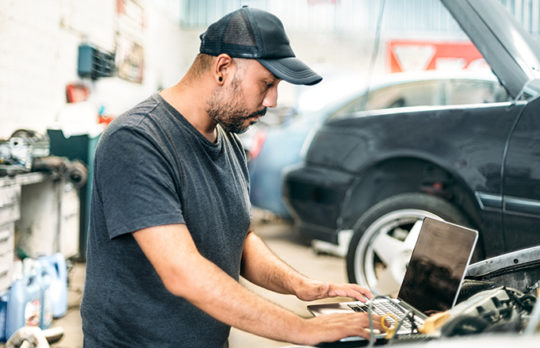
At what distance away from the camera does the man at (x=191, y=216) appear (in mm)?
1079

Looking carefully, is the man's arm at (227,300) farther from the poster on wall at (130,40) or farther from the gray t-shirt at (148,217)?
the poster on wall at (130,40)

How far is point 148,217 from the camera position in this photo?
1090 millimetres

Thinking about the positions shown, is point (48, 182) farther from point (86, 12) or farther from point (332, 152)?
point (86, 12)

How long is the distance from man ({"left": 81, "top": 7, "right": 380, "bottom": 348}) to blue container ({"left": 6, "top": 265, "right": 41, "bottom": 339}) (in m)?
1.56

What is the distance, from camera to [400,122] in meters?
2.83

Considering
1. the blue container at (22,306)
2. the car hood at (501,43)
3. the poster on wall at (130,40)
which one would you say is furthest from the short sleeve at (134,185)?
the poster on wall at (130,40)

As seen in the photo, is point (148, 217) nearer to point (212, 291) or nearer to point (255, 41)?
point (212, 291)

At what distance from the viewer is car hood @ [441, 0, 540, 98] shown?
2096mm

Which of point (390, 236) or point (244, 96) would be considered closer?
point (244, 96)

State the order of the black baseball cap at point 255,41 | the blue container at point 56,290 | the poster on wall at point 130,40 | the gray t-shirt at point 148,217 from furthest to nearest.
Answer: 1. the poster on wall at point 130,40
2. the blue container at point 56,290
3. the black baseball cap at point 255,41
4. the gray t-shirt at point 148,217

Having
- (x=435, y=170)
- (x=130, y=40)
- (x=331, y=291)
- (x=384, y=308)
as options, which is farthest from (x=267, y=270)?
(x=130, y=40)

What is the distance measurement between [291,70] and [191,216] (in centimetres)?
46

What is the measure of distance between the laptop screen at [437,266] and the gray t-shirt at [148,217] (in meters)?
0.54

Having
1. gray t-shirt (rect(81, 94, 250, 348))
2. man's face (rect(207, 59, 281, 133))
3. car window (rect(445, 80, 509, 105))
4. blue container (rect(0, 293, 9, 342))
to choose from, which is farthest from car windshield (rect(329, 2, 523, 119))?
blue container (rect(0, 293, 9, 342))
